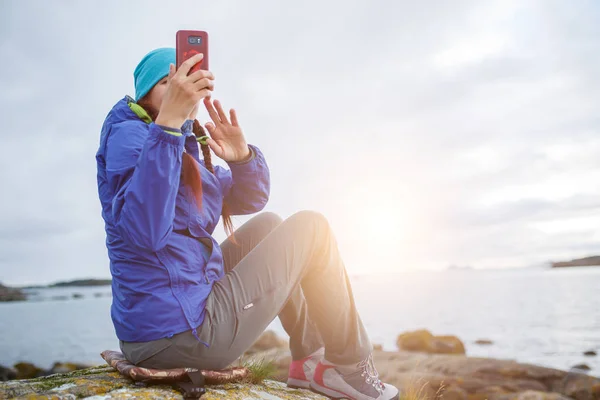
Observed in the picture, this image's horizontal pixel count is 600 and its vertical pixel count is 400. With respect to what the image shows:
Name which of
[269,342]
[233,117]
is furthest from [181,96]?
[269,342]

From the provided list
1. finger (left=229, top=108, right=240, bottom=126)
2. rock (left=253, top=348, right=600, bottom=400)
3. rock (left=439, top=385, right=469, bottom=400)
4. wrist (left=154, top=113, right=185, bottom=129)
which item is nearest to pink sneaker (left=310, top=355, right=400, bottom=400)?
finger (left=229, top=108, right=240, bottom=126)

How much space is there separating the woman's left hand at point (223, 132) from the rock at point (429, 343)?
15015 millimetres

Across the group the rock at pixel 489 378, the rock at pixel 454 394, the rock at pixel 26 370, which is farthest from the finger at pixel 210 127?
the rock at pixel 26 370

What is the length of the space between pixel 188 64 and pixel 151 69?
635 mm

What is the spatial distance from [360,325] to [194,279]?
1139mm

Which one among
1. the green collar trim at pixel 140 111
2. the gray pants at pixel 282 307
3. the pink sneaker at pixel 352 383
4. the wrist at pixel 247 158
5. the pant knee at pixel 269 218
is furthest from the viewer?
the pant knee at pixel 269 218

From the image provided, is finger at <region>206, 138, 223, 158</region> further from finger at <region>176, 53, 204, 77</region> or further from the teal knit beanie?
finger at <region>176, 53, 204, 77</region>

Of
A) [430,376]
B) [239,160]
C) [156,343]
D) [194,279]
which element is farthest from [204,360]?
[430,376]

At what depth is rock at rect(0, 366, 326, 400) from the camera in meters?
2.36

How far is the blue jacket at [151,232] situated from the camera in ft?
7.02

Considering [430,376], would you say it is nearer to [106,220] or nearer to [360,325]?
[360,325]

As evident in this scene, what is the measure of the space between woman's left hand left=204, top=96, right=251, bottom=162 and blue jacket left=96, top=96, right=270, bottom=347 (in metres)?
0.51

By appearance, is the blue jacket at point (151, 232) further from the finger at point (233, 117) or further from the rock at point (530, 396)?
the rock at point (530, 396)

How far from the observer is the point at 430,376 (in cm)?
1024
